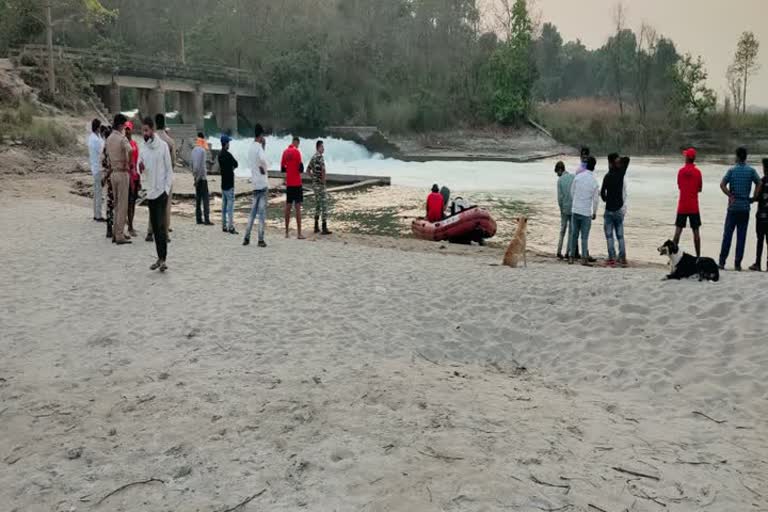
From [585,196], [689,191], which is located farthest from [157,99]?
[689,191]

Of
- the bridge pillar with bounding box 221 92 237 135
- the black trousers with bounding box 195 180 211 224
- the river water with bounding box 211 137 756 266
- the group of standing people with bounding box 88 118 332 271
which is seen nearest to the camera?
the group of standing people with bounding box 88 118 332 271

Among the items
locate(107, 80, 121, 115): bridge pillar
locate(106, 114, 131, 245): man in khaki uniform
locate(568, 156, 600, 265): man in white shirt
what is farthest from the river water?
locate(106, 114, 131, 245): man in khaki uniform

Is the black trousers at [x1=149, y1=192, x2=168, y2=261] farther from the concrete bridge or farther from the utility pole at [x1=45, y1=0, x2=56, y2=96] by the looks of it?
the concrete bridge

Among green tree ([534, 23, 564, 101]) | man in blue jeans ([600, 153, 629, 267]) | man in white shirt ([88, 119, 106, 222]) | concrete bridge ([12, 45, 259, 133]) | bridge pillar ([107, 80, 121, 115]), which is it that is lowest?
man in blue jeans ([600, 153, 629, 267])

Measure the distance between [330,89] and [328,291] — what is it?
53354mm

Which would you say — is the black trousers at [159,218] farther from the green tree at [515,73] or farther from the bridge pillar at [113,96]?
the green tree at [515,73]

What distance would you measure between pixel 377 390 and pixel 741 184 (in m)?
7.51

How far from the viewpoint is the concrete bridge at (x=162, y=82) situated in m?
39.4

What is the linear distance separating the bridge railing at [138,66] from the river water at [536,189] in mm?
7124

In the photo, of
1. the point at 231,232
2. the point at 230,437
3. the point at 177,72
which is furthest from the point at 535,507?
the point at 177,72

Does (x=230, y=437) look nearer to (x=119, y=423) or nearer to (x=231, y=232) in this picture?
(x=119, y=423)

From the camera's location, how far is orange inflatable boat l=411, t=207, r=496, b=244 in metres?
15.0

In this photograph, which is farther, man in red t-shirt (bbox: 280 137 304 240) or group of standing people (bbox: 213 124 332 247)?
man in red t-shirt (bbox: 280 137 304 240)

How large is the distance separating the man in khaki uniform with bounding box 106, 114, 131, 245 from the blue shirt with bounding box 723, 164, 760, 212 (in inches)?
354
